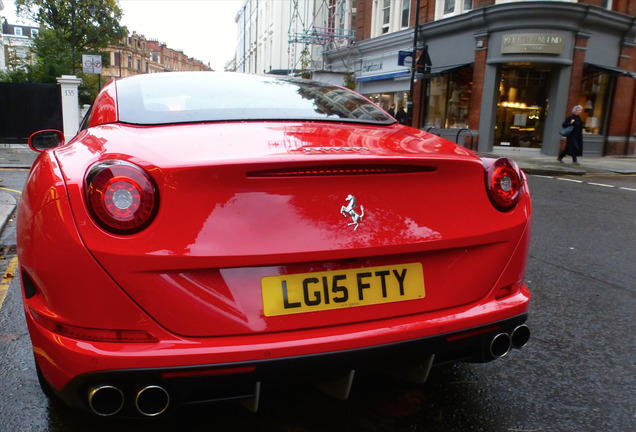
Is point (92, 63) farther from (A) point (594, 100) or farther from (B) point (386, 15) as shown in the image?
(A) point (594, 100)

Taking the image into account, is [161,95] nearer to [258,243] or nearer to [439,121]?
[258,243]

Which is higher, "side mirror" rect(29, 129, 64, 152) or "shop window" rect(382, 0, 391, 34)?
"shop window" rect(382, 0, 391, 34)

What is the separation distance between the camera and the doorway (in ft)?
60.7

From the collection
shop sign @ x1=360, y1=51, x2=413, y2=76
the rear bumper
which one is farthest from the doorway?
the rear bumper

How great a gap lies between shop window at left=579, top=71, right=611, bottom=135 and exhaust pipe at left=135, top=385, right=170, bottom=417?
65.7 ft

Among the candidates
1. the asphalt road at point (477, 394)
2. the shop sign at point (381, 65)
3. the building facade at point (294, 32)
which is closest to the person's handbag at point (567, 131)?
the shop sign at point (381, 65)

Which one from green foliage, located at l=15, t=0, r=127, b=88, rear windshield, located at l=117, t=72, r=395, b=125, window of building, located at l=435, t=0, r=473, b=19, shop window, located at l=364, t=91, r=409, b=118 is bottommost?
rear windshield, located at l=117, t=72, r=395, b=125

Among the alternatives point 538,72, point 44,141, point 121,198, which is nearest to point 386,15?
point 538,72

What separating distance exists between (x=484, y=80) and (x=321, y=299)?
1862 centimetres

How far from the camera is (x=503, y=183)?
6.70ft

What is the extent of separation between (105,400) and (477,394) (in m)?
1.53

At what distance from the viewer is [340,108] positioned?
268 centimetres

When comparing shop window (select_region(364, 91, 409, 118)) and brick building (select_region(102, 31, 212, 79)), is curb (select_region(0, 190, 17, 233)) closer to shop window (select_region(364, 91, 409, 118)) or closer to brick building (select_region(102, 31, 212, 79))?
shop window (select_region(364, 91, 409, 118))

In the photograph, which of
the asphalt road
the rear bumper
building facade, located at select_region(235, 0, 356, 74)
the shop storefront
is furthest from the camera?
building facade, located at select_region(235, 0, 356, 74)
